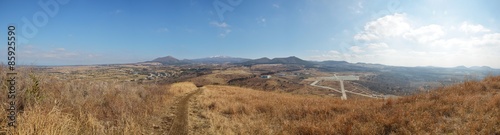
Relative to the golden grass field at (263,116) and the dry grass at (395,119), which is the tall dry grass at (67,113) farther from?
the dry grass at (395,119)

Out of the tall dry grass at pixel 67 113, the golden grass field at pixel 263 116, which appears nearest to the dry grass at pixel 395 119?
the golden grass field at pixel 263 116

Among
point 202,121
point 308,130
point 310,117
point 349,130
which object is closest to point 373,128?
point 349,130

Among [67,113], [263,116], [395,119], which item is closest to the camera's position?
[395,119]

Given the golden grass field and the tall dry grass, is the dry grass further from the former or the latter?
the tall dry grass

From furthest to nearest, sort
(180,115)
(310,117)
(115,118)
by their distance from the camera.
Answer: (180,115) → (310,117) → (115,118)

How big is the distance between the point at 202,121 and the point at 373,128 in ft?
22.1

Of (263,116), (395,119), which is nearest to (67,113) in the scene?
(263,116)

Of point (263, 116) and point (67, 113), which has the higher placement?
point (67, 113)

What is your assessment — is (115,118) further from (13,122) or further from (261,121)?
(261,121)

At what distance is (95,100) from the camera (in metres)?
10.7

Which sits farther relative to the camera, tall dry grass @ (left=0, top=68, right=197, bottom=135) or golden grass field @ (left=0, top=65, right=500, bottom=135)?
golden grass field @ (left=0, top=65, right=500, bottom=135)

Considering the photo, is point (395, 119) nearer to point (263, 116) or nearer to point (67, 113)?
point (263, 116)

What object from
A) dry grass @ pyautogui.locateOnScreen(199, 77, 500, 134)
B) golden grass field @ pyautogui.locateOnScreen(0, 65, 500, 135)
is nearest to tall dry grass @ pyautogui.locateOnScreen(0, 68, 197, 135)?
golden grass field @ pyautogui.locateOnScreen(0, 65, 500, 135)

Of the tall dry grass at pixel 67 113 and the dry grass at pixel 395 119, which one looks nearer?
the tall dry grass at pixel 67 113
